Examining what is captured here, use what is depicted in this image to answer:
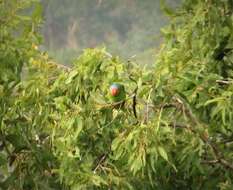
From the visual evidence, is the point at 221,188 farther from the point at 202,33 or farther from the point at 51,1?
the point at 51,1

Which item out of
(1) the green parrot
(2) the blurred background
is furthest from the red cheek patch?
(2) the blurred background

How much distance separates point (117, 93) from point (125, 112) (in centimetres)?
26

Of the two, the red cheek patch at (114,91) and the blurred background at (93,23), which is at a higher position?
the red cheek patch at (114,91)

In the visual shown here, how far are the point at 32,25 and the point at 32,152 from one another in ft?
3.22

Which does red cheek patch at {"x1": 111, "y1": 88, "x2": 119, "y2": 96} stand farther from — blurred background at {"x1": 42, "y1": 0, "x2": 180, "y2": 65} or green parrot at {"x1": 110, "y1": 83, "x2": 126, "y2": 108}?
blurred background at {"x1": 42, "y1": 0, "x2": 180, "y2": 65}

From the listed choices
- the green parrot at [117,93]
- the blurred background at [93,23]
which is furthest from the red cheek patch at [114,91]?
the blurred background at [93,23]

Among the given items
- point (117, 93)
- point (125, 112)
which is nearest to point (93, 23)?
point (125, 112)

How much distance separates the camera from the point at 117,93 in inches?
157

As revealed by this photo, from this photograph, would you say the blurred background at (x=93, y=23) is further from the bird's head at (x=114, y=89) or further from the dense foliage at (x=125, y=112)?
the bird's head at (x=114, y=89)

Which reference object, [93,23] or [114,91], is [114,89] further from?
[93,23]

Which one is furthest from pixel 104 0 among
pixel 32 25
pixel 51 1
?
pixel 32 25

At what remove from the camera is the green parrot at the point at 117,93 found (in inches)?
156

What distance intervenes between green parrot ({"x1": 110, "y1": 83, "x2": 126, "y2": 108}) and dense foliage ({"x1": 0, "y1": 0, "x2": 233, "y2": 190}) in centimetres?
4

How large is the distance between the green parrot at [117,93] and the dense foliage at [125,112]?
0.04 metres
